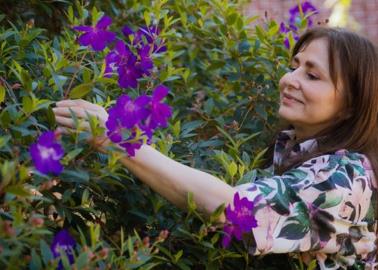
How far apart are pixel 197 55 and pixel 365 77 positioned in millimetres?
967

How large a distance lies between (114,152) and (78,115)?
12cm

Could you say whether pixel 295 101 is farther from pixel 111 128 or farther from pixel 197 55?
pixel 197 55

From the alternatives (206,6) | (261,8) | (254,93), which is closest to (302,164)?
(254,93)

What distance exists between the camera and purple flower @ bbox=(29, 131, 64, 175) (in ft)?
3.93

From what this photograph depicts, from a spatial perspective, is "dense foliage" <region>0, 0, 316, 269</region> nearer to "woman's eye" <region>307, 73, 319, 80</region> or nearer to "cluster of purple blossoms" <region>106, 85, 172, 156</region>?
"cluster of purple blossoms" <region>106, 85, 172, 156</region>

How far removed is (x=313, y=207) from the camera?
1.62 m

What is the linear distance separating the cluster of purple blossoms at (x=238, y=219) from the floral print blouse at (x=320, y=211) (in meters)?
0.08

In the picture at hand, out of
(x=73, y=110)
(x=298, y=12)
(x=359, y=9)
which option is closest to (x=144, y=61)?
(x=73, y=110)

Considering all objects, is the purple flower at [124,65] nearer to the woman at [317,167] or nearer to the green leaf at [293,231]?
the woman at [317,167]

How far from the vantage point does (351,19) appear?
5.91 m

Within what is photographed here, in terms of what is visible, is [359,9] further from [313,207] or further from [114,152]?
[114,152]

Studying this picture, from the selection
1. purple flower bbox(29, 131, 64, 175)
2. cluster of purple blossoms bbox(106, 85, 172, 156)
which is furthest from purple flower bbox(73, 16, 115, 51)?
purple flower bbox(29, 131, 64, 175)

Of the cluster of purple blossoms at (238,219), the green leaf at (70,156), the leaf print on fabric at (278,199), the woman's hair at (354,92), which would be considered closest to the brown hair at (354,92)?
the woman's hair at (354,92)

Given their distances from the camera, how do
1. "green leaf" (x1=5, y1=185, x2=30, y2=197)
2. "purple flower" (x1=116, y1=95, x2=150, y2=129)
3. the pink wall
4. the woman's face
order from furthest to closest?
the pink wall → the woman's face → "purple flower" (x1=116, y1=95, x2=150, y2=129) → "green leaf" (x1=5, y1=185, x2=30, y2=197)
